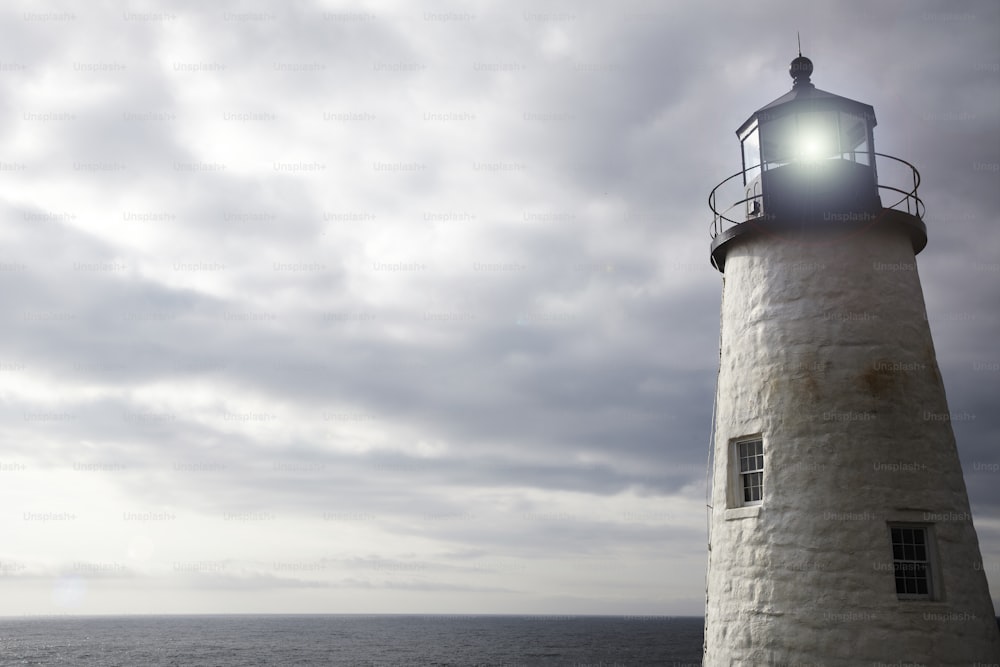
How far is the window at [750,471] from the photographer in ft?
41.1

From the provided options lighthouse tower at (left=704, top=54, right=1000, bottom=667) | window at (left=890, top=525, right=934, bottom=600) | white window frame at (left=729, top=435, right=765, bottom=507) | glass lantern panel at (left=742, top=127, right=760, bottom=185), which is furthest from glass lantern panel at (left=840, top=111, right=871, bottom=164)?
window at (left=890, top=525, right=934, bottom=600)

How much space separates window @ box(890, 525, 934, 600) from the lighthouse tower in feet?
0.07

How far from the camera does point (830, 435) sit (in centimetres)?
1181

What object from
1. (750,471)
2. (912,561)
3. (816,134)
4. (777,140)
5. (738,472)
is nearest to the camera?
(912,561)

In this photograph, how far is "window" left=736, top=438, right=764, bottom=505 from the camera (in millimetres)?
12512

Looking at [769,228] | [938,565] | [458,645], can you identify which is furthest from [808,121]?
[458,645]

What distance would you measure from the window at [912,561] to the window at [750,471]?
6.40 feet

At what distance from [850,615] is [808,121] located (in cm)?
789

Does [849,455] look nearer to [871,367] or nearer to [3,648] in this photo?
[871,367]

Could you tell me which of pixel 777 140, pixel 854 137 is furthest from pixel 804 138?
pixel 854 137

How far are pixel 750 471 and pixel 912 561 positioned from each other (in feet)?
8.28

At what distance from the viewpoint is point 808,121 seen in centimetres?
1353

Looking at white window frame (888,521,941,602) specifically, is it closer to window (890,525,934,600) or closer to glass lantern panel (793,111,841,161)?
window (890,525,934,600)

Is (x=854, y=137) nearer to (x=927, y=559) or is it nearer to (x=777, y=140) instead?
(x=777, y=140)
